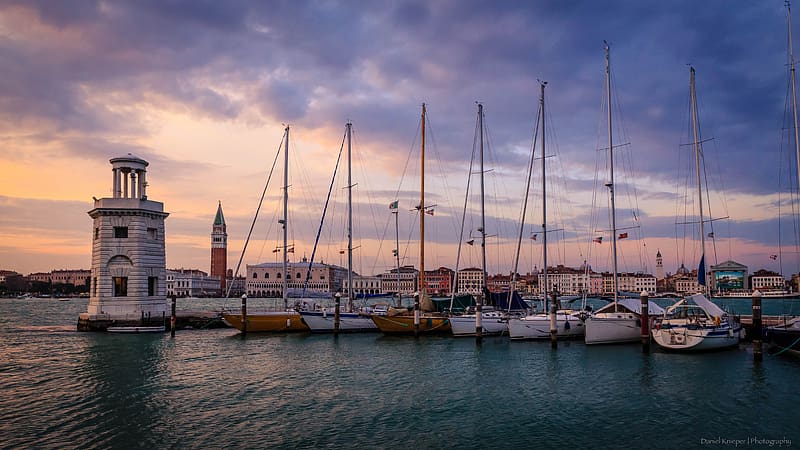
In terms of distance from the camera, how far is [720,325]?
31375mm

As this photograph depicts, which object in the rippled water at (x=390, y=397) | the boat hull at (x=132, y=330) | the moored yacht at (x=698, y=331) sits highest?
the moored yacht at (x=698, y=331)

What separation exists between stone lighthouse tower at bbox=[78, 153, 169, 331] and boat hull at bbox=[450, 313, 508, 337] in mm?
23027

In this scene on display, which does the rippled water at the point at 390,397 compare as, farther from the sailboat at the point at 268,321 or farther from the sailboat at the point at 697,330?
the sailboat at the point at 268,321

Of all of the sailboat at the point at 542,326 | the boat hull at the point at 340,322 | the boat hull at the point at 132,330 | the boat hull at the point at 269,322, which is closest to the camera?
the sailboat at the point at 542,326

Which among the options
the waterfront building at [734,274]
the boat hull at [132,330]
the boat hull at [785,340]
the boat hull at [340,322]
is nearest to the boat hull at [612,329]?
the boat hull at [785,340]

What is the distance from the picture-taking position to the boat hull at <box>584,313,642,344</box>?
33781mm

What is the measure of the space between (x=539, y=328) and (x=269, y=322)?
20.1 meters

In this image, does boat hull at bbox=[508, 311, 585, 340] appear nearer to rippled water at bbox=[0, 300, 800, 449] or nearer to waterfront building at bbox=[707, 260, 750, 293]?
rippled water at bbox=[0, 300, 800, 449]

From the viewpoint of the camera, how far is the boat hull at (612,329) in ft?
111

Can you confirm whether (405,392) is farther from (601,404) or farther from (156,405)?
(156,405)

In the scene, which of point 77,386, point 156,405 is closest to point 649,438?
point 156,405

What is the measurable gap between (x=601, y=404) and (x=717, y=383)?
6.58 meters

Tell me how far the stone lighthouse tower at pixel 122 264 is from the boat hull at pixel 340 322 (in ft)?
39.2

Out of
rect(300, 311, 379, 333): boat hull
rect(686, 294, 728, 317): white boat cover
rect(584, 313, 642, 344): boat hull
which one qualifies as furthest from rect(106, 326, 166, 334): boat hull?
rect(686, 294, 728, 317): white boat cover
